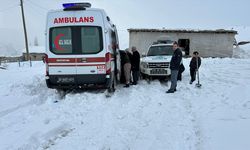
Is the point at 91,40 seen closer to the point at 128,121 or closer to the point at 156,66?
the point at 128,121

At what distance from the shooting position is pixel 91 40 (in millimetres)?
8406

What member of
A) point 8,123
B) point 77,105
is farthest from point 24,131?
point 77,105

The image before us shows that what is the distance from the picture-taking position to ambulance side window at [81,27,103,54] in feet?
27.4

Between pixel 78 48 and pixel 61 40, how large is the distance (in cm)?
69

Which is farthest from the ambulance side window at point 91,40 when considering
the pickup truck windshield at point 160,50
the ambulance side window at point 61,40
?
the pickup truck windshield at point 160,50

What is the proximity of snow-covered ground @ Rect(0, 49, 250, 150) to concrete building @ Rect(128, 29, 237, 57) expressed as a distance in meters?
21.1

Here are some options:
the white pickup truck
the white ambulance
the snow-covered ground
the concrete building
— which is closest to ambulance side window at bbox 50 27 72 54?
the white ambulance

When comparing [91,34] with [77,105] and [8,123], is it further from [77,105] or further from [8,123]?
[8,123]

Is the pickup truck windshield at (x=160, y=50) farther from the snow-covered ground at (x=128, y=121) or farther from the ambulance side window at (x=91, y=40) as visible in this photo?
the ambulance side window at (x=91, y=40)

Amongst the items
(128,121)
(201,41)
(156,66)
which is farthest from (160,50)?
(201,41)

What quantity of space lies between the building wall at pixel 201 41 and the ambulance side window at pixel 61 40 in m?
21.5

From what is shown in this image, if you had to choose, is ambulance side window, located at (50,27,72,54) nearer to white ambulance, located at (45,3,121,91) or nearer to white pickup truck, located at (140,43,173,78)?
white ambulance, located at (45,3,121,91)

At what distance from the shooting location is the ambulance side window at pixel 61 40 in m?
8.41

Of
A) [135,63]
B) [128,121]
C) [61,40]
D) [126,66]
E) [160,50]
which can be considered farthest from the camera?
[160,50]
